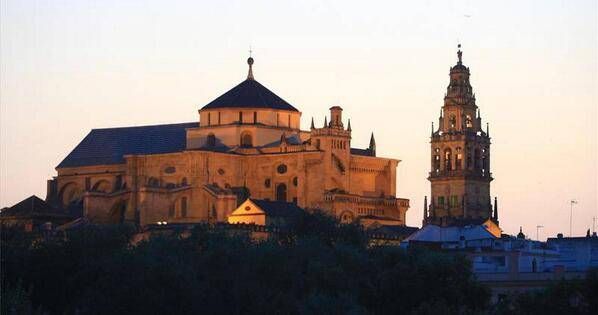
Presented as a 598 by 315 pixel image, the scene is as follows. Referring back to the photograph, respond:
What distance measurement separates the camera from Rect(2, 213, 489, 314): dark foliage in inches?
3583

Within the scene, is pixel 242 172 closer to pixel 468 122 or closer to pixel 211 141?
pixel 211 141

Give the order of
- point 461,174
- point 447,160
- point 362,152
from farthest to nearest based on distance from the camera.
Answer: point 362,152
point 447,160
point 461,174

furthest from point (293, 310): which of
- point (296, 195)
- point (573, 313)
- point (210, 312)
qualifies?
point (296, 195)

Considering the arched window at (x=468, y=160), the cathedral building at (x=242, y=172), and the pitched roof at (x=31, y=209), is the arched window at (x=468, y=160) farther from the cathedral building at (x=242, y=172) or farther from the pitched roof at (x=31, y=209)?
the pitched roof at (x=31, y=209)

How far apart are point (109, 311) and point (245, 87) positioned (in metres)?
92.5

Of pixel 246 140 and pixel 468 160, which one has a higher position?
pixel 246 140

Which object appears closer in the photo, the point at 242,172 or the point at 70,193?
the point at 242,172

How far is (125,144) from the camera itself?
18388 cm

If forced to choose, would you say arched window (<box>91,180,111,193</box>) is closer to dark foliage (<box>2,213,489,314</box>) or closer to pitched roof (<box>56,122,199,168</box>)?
pitched roof (<box>56,122,199,168</box>)

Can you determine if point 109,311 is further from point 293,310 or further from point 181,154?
point 181,154

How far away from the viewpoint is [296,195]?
172m

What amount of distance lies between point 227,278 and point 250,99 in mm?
80213

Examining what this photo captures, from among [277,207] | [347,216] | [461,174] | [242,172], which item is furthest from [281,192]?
[461,174]

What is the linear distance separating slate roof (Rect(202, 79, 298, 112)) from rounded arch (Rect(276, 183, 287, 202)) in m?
6.02
